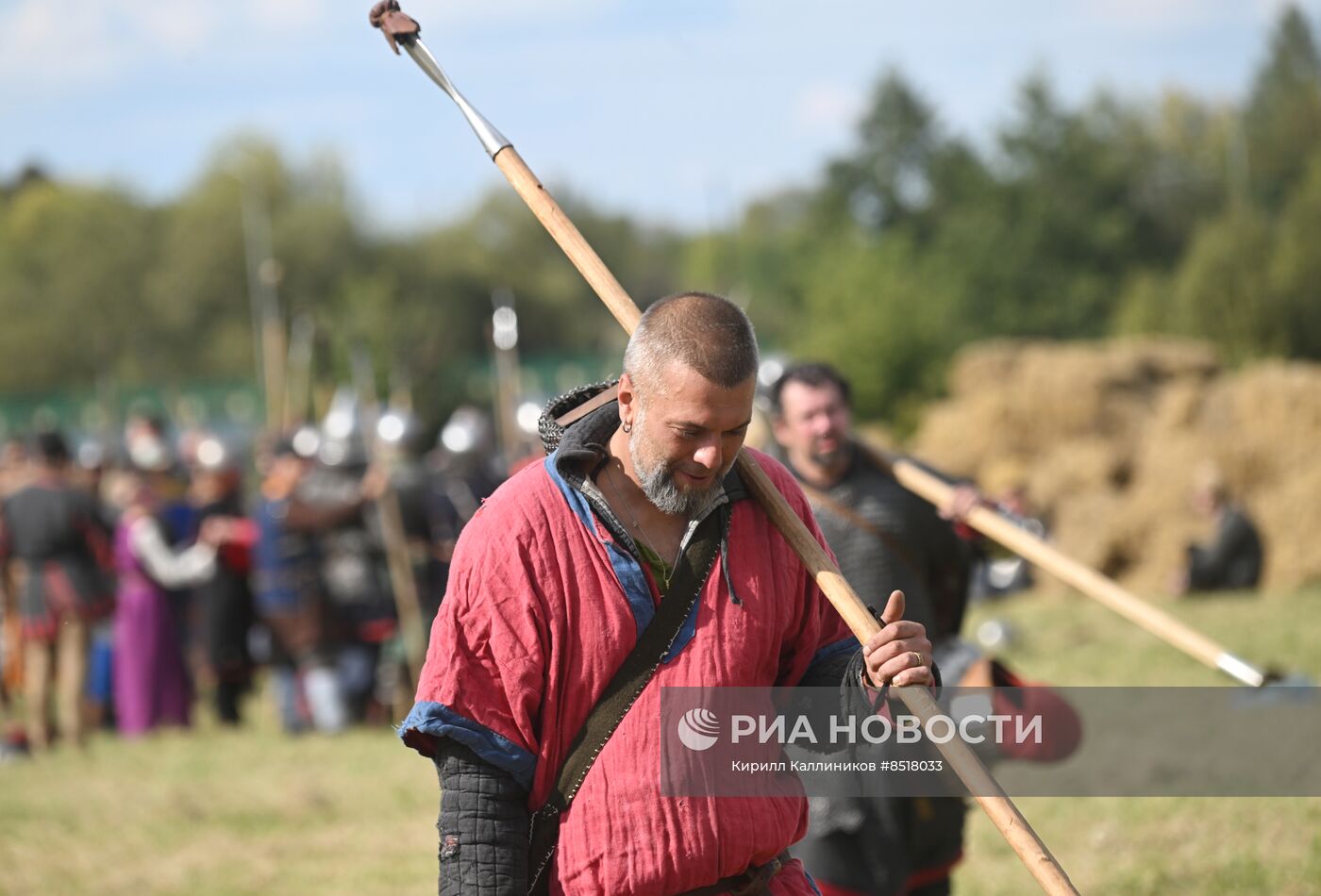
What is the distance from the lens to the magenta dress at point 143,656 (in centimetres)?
1238

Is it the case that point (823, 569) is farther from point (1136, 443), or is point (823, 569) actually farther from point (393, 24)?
point (1136, 443)

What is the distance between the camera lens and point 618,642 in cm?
317

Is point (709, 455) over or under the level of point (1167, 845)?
under

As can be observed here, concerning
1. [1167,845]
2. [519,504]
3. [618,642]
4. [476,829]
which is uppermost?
[1167,845]

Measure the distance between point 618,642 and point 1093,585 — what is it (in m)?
2.64

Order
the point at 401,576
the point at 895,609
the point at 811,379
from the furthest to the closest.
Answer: the point at 401,576
the point at 811,379
the point at 895,609

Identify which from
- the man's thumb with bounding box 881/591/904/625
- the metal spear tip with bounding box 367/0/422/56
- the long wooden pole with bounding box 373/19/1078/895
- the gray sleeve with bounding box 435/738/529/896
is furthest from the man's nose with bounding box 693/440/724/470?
the metal spear tip with bounding box 367/0/422/56

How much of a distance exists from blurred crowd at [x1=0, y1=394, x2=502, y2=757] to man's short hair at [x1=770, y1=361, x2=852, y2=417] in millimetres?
7086

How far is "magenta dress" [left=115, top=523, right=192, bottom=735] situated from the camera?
40.6ft

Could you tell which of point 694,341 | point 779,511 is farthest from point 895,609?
point 694,341

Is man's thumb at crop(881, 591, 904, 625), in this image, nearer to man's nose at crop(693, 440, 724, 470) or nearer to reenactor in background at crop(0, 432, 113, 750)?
man's nose at crop(693, 440, 724, 470)

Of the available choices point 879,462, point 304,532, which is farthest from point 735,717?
point 304,532

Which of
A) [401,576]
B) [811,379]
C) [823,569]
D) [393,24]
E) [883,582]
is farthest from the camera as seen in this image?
[401,576]

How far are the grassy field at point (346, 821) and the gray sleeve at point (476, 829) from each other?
382 centimetres
